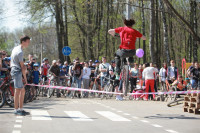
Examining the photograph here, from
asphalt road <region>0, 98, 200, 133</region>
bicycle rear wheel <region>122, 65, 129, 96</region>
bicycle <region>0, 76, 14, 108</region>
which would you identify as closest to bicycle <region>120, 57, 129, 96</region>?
bicycle rear wheel <region>122, 65, 129, 96</region>

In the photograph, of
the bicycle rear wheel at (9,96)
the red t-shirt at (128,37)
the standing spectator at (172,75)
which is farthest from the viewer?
the standing spectator at (172,75)

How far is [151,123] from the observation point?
34.5 feet

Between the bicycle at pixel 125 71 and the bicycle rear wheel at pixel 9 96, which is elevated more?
the bicycle at pixel 125 71

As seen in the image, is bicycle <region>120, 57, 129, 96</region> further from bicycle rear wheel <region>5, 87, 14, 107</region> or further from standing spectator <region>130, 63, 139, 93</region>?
standing spectator <region>130, 63, 139, 93</region>

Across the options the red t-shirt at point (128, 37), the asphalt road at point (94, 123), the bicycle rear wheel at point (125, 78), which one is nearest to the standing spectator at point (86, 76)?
the bicycle rear wheel at point (125, 78)

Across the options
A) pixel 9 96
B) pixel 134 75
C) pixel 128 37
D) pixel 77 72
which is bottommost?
pixel 9 96

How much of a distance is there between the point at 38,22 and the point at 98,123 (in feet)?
84.9

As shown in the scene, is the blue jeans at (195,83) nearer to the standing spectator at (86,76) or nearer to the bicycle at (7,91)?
the standing spectator at (86,76)

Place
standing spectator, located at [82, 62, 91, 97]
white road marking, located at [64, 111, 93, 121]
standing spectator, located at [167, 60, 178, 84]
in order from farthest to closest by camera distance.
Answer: standing spectator, located at [82, 62, 91, 97], standing spectator, located at [167, 60, 178, 84], white road marking, located at [64, 111, 93, 121]

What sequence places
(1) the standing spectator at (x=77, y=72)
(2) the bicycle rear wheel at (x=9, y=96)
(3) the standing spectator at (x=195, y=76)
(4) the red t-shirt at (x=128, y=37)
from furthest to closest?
(1) the standing spectator at (x=77, y=72) → (3) the standing spectator at (x=195, y=76) → (2) the bicycle rear wheel at (x=9, y=96) → (4) the red t-shirt at (x=128, y=37)

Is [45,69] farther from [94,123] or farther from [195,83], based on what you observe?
[94,123]

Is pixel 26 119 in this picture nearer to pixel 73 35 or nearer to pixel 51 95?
pixel 51 95

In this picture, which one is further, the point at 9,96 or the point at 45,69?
the point at 45,69

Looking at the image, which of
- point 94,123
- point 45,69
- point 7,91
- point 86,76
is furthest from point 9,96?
point 86,76
